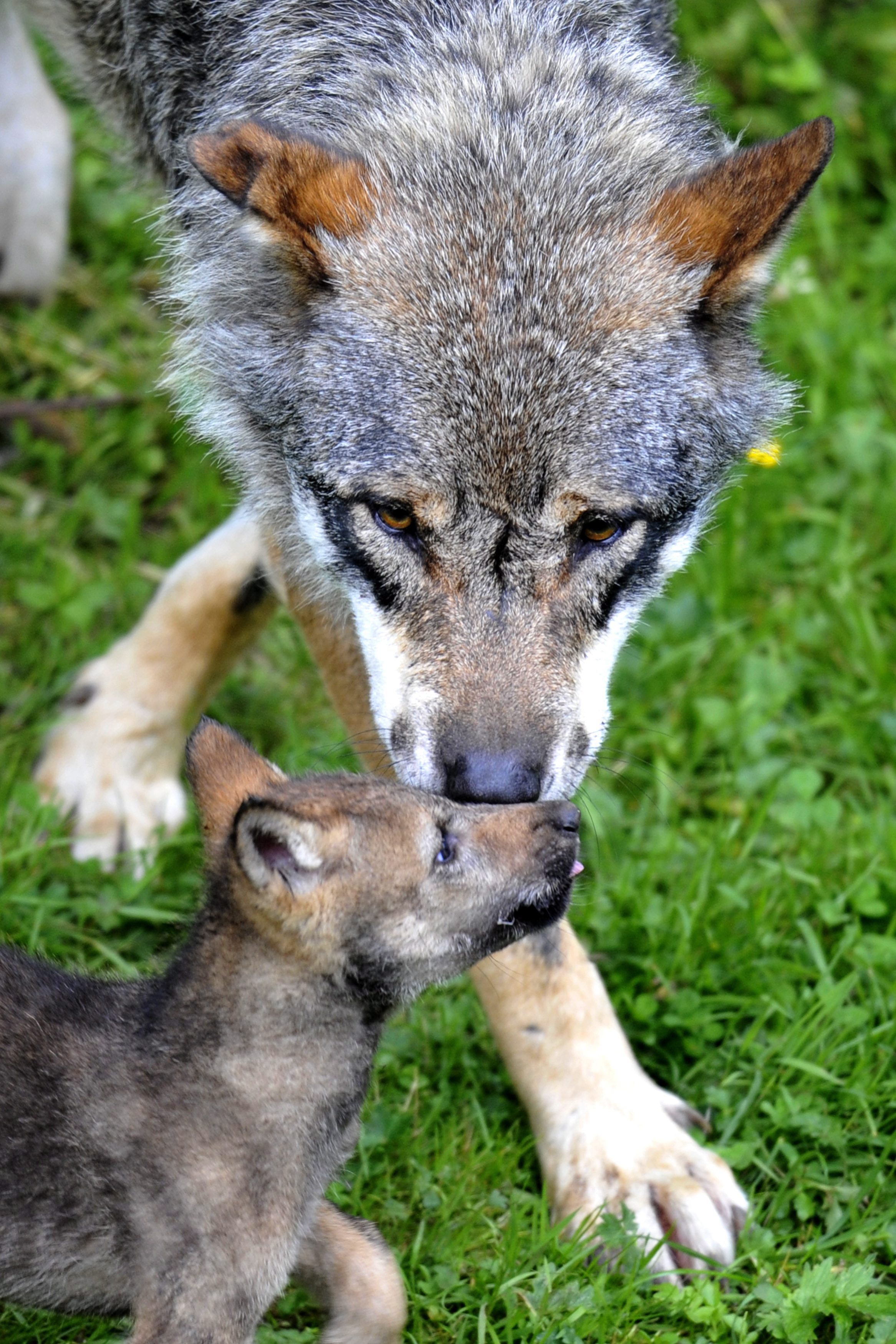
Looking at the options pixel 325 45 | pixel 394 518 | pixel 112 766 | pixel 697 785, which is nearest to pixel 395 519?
pixel 394 518

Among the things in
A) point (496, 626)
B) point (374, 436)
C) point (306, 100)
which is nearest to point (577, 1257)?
point (496, 626)

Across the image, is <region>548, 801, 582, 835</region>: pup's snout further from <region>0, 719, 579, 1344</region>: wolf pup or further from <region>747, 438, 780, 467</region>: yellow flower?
<region>747, 438, 780, 467</region>: yellow flower

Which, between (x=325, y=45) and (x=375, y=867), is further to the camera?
(x=325, y=45)

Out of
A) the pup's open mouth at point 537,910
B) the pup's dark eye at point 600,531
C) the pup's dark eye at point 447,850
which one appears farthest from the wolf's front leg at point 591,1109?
the pup's dark eye at point 600,531

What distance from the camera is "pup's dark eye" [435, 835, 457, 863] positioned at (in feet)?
10.1

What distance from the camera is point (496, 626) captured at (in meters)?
3.54

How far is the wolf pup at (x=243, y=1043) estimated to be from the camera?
2.90m

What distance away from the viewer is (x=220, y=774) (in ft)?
10.5

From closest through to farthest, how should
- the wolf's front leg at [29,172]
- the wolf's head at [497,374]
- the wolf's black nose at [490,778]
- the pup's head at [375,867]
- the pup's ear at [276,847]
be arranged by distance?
the pup's ear at [276,847] → the pup's head at [375,867] → the wolf's black nose at [490,778] → the wolf's head at [497,374] → the wolf's front leg at [29,172]

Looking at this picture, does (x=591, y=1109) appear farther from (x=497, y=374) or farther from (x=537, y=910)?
(x=497, y=374)

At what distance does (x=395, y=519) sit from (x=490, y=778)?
2.29ft

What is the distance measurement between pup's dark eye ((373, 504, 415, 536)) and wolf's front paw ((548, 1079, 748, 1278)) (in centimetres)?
159

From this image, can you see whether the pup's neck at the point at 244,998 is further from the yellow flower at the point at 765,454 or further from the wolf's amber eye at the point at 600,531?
the yellow flower at the point at 765,454

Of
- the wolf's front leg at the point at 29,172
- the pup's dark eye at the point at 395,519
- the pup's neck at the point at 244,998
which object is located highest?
the wolf's front leg at the point at 29,172
